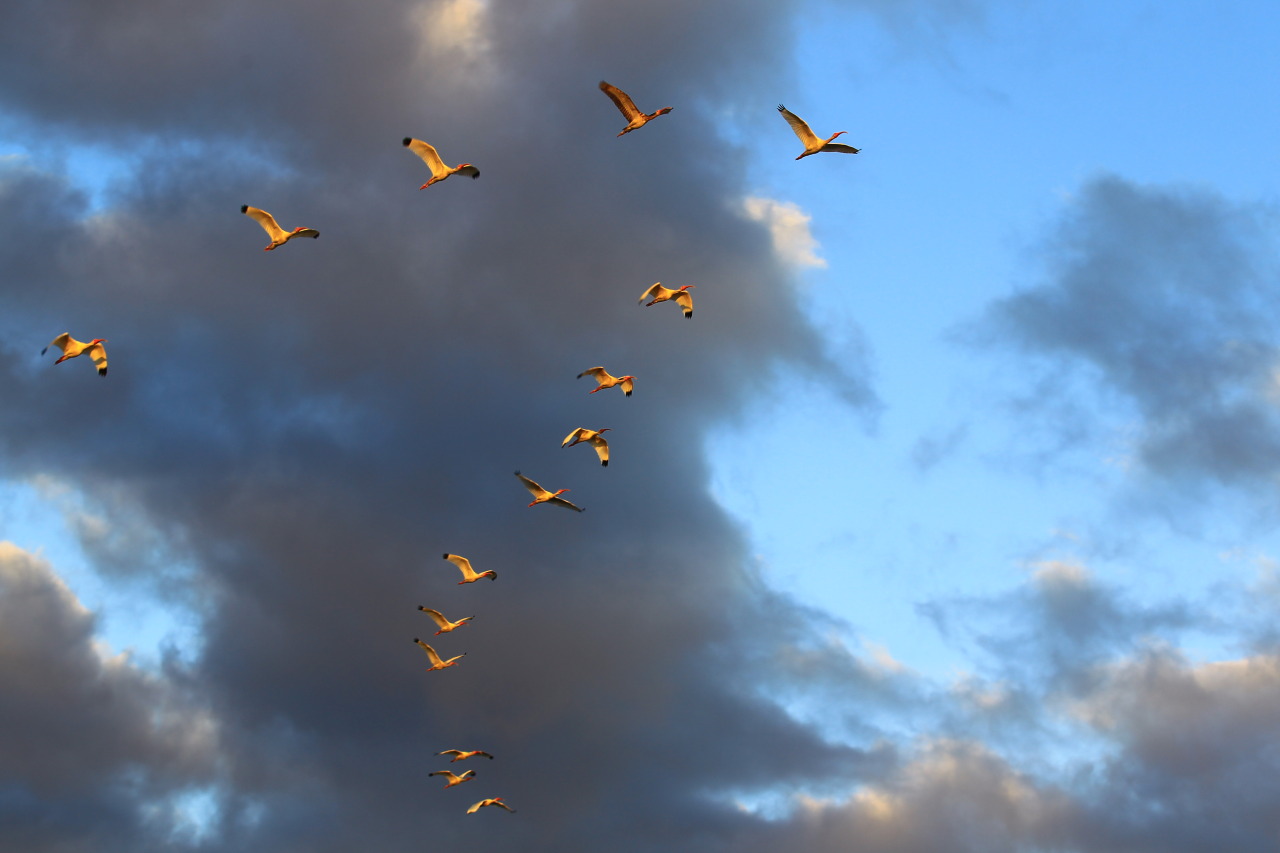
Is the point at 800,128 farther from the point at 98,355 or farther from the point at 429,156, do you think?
the point at 98,355

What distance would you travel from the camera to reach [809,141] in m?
97.4

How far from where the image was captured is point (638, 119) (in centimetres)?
10025

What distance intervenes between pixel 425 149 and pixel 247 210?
46.6 feet

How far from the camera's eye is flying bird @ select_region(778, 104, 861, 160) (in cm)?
9438

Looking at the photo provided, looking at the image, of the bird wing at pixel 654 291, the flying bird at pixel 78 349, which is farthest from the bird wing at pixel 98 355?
the bird wing at pixel 654 291

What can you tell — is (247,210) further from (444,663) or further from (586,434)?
(444,663)

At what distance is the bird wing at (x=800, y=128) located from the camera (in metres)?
93.9

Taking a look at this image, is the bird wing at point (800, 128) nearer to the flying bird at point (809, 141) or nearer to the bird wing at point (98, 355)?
the flying bird at point (809, 141)

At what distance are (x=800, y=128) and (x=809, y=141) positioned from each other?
1.64 metres

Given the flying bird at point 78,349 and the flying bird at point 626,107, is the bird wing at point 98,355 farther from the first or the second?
the flying bird at point 626,107

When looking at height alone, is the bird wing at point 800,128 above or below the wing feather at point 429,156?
below

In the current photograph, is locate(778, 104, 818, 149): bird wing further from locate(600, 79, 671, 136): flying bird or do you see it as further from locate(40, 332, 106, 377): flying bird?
locate(40, 332, 106, 377): flying bird

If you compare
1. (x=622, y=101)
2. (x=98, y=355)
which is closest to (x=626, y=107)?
(x=622, y=101)

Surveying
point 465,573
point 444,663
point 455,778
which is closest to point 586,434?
point 465,573
